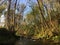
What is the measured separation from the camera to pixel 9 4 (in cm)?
3172

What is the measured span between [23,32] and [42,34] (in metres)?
13.4

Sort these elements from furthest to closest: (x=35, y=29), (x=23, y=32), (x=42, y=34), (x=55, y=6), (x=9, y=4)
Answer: (x=23, y=32), (x=35, y=29), (x=42, y=34), (x=55, y=6), (x=9, y=4)

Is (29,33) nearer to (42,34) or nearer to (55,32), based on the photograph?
(42,34)

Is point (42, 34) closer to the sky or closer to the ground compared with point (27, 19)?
closer to the ground

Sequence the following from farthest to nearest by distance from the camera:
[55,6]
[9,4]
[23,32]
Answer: [23,32]
[55,6]
[9,4]

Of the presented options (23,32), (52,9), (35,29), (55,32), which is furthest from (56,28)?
(23,32)

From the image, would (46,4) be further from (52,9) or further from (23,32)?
(23,32)

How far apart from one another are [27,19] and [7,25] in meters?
23.3

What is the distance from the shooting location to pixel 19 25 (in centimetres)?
5825

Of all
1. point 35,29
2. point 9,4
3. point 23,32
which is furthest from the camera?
point 23,32

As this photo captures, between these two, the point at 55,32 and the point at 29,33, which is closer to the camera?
the point at 55,32

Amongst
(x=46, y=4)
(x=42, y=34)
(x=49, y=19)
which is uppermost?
(x=46, y=4)

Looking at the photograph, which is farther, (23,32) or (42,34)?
(23,32)

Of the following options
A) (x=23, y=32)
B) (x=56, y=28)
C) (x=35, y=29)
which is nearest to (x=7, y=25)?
(x=56, y=28)
